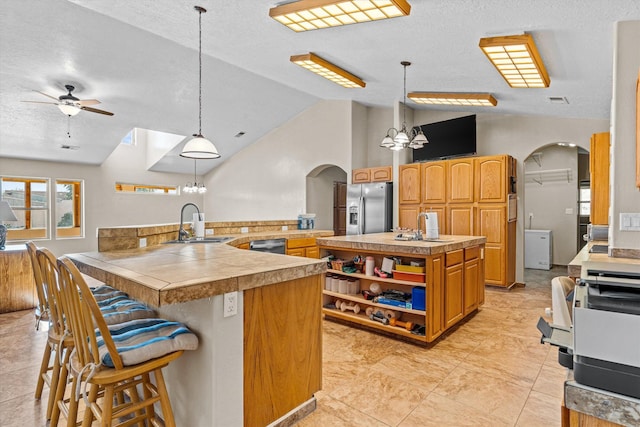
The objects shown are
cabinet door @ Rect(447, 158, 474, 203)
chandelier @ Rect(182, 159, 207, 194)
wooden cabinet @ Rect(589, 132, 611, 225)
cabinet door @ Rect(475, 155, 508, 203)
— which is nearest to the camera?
wooden cabinet @ Rect(589, 132, 611, 225)

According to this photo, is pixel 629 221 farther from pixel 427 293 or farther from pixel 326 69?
pixel 326 69

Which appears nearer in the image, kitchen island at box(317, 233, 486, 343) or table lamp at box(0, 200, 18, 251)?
kitchen island at box(317, 233, 486, 343)

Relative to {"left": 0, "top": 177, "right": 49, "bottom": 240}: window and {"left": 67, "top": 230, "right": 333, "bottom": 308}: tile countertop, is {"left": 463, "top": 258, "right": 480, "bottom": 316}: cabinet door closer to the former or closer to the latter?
{"left": 67, "top": 230, "right": 333, "bottom": 308}: tile countertop

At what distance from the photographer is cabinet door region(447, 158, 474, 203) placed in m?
5.53

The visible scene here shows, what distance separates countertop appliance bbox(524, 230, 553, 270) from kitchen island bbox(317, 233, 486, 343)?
3.85 meters

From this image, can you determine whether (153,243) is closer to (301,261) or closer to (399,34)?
(301,261)

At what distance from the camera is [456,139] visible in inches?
227

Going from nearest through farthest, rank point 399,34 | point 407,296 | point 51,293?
point 51,293
point 399,34
point 407,296

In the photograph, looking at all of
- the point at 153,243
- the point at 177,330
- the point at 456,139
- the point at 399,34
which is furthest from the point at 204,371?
the point at 456,139

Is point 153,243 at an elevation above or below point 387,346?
above

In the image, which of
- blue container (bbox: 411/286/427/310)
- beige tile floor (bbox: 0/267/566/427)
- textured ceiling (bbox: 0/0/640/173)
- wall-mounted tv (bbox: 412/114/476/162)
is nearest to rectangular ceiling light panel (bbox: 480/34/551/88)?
textured ceiling (bbox: 0/0/640/173)

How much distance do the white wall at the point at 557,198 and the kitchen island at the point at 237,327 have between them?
21.5 ft

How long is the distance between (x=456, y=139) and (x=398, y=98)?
1.24 m

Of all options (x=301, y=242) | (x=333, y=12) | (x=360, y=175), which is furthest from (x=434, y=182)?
(x=333, y=12)
